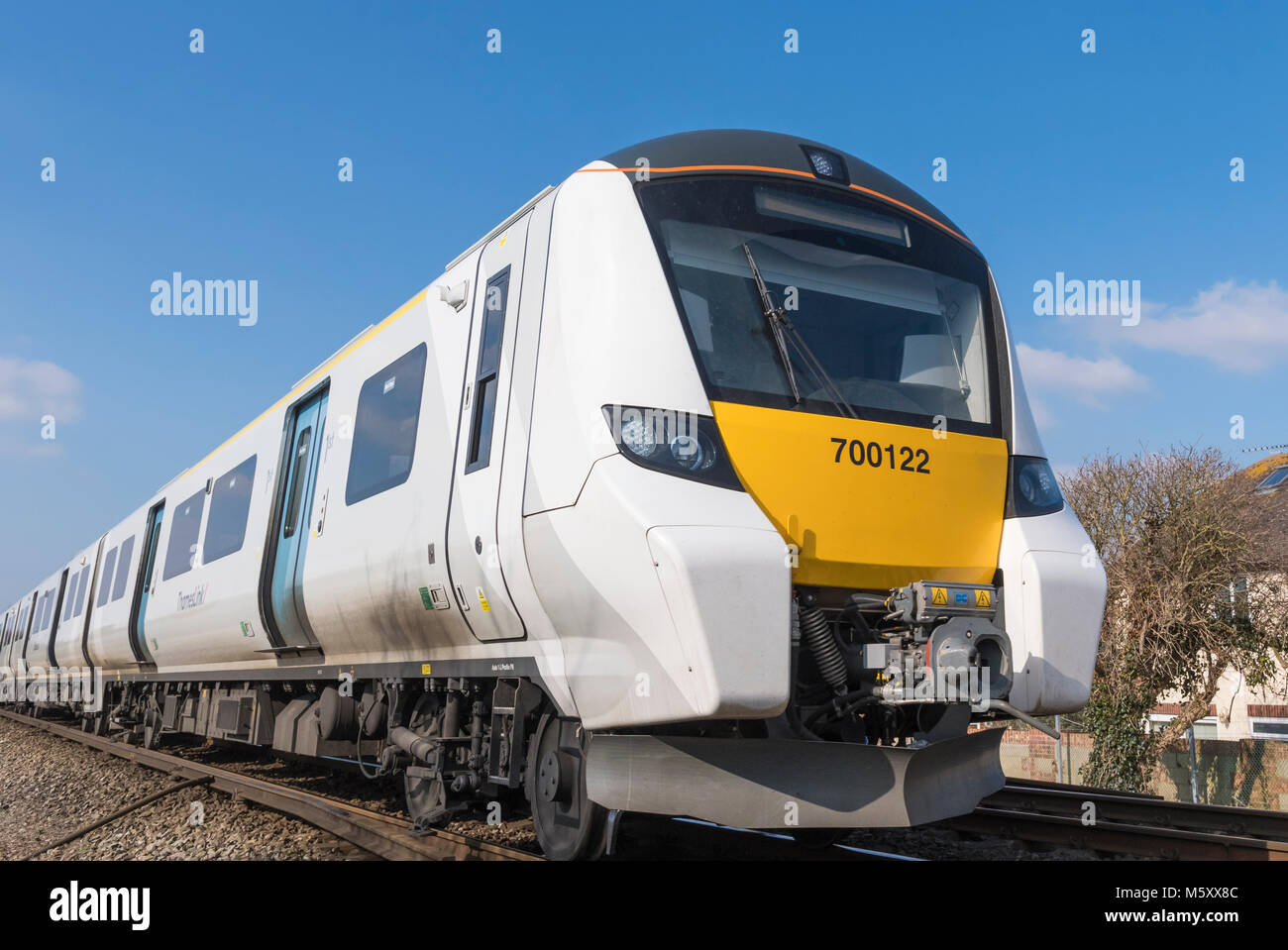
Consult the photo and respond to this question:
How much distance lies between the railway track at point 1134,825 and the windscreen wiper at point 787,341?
295 centimetres

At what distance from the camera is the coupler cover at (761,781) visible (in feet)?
14.2

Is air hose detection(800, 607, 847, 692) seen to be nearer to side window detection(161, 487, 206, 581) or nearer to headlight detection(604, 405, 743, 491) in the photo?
headlight detection(604, 405, 743, 491)

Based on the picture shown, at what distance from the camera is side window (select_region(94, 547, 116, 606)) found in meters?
17.4

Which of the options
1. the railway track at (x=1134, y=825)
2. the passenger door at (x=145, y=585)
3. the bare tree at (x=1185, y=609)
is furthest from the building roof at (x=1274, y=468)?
the passenger door at (x=145, y=585)

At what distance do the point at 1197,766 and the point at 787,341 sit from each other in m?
12.5

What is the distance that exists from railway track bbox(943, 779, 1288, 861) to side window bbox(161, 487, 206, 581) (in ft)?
28.4

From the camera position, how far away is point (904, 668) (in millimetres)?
4406

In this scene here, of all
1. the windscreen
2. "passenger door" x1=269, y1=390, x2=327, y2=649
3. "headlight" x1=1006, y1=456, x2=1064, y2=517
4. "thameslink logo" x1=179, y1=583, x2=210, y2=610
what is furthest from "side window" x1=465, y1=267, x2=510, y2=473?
"thameslink logo" x1=179, y1=583, x2=210, y2=610

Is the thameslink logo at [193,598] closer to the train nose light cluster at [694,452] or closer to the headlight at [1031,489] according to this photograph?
the train nose light cluster at [694,452]

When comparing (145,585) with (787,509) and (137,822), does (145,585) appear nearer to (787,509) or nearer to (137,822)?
(137,822)

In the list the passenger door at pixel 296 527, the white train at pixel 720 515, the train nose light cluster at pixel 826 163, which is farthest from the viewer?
the passenger door at pixel 296 527
